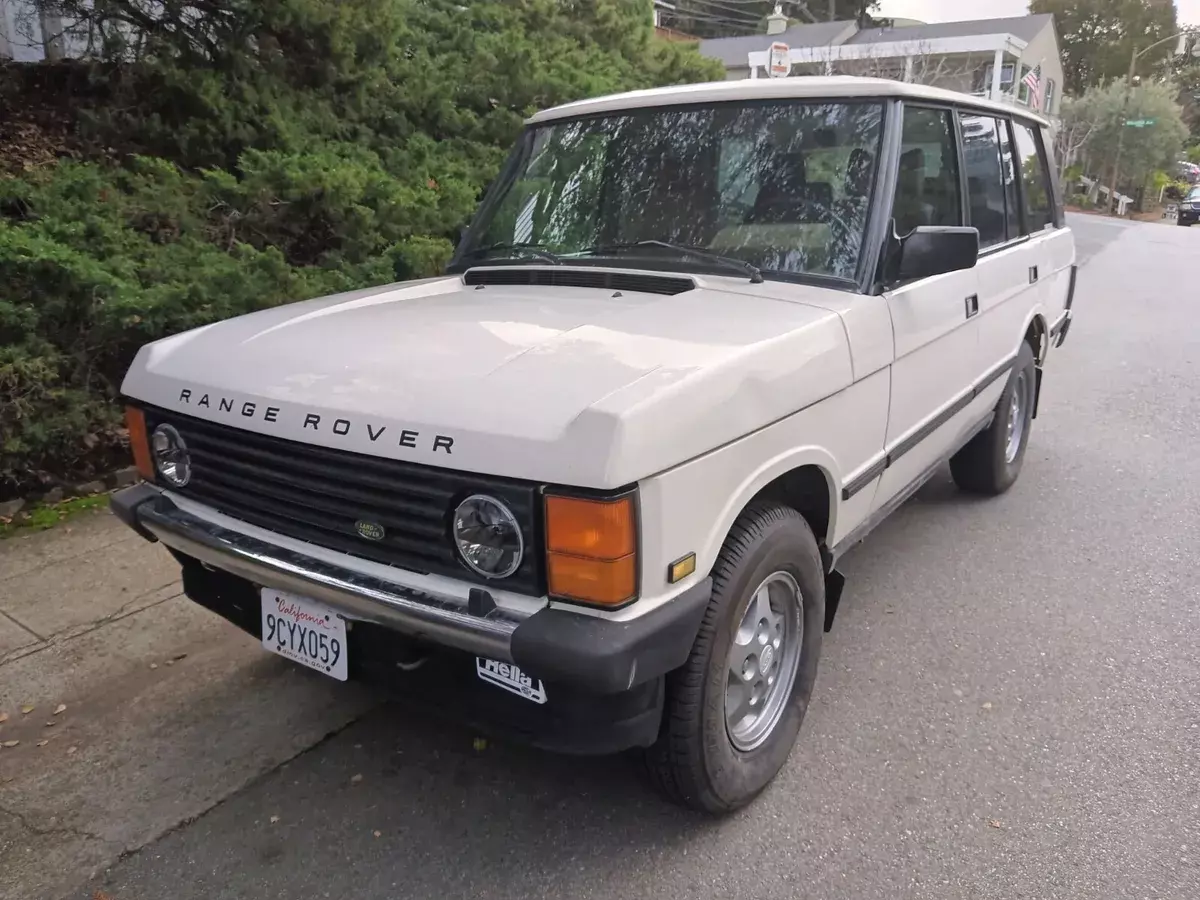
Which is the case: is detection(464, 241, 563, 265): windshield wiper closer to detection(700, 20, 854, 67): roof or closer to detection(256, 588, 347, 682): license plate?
detection(256, 588, 347, 682): license plate

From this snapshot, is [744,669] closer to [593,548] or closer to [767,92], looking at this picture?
[593,548]

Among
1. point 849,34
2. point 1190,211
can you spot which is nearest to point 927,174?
point 1190,211

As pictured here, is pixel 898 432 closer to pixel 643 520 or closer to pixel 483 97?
pixel 643 520

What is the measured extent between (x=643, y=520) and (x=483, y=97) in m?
7.18

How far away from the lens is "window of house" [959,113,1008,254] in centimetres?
402

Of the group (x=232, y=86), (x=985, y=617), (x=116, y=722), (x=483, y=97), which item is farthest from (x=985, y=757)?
(x=483, y=97)

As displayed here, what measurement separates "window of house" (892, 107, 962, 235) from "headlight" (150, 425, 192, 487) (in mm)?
2458

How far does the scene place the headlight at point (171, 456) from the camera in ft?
9.20

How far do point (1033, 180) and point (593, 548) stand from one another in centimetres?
437

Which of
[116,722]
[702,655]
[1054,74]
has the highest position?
[1054,74]

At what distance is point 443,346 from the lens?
8.32 feet

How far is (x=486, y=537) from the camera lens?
2.17 metres

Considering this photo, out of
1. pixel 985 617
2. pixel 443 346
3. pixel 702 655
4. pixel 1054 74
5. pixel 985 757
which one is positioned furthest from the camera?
pixel 1054 74

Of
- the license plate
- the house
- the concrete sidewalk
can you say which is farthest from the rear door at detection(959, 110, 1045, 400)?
the house
